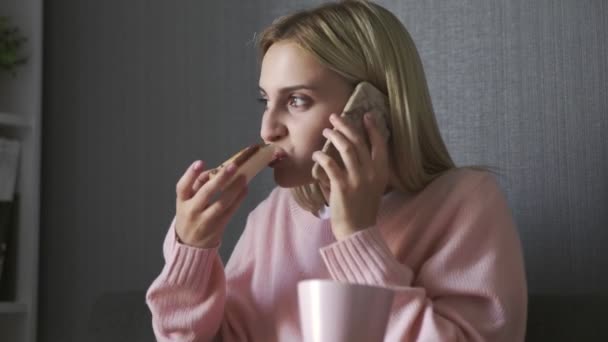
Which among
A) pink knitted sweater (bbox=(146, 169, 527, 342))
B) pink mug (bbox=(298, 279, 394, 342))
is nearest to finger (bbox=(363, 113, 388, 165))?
pink knitted sweater (bbox=(146, 169, 527, 342))

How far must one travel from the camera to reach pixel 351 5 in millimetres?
1265

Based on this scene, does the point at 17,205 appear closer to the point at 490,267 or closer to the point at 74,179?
the point at 74,179

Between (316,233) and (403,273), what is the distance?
11.0 inches

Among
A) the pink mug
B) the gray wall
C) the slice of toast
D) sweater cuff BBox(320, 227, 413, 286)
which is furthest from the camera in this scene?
the gray wall

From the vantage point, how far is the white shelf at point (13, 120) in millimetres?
1990

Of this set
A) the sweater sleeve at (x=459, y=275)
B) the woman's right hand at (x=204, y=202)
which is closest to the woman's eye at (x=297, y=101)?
the woman's right hand at (x=204, y=202)

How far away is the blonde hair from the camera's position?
1.20 m

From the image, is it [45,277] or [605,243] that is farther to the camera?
[45,277]

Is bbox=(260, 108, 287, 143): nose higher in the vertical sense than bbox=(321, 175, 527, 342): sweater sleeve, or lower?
higher

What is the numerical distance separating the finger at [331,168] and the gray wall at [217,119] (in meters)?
0.48

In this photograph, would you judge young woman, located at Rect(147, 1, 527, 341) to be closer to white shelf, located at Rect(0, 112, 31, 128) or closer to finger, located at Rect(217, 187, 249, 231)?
finger, located at Rect(217, 187, 249, 231)

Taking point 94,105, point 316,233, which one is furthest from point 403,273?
point 94,105

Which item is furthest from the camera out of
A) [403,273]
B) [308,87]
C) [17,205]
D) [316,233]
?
[17,205]

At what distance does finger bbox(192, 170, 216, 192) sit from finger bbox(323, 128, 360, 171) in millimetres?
204
